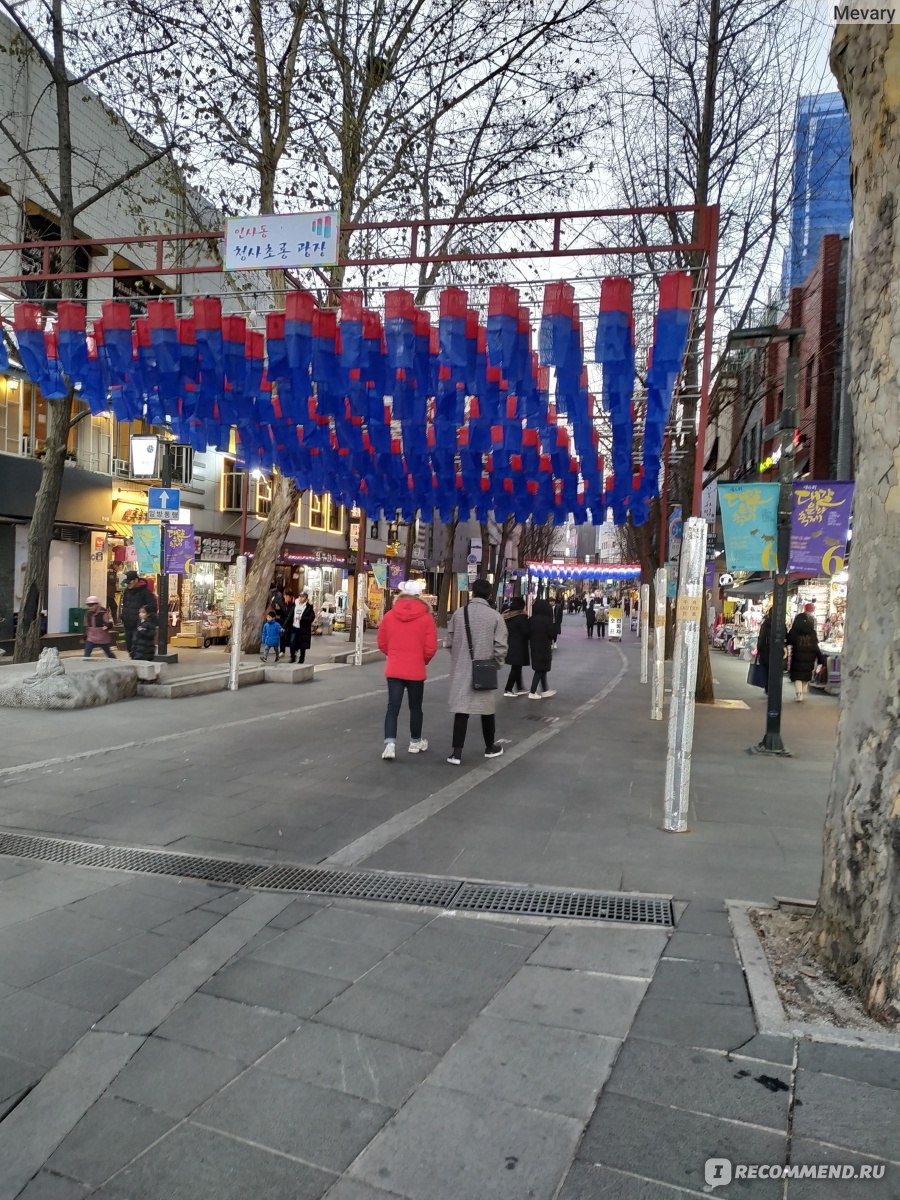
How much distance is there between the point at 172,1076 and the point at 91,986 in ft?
2.78

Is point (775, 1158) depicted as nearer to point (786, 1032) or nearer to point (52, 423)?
point (786, 1032)

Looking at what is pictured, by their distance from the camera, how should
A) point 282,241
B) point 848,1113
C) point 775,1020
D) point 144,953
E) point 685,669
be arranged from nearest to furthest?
point 848,1113
point 775,1020
point 144,953
point 685,669
point 282,241

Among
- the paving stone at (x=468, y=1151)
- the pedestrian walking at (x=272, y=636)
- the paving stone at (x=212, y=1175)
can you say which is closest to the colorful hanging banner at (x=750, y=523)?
the paving stone at (x=468, y=1151)


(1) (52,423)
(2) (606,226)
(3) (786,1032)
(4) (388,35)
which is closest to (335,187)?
(4) (388,35)

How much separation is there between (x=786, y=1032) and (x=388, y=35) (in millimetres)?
16788

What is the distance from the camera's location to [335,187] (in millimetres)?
16734

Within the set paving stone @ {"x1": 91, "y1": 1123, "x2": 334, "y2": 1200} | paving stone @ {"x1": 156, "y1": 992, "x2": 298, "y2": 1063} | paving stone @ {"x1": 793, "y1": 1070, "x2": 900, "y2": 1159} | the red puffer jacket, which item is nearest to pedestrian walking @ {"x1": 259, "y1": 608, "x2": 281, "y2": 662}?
the red puffer jacket

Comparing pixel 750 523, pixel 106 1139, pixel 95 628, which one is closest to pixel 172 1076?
pixel 106 1139

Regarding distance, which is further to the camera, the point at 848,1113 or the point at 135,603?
the point at 135,603

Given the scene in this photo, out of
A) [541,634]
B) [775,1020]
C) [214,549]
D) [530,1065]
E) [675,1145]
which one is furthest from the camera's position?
[214,549]

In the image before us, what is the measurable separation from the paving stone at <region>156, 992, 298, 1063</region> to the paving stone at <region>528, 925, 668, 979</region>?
49.4 inches

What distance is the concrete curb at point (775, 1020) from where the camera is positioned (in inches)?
117

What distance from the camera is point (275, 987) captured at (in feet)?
11.5

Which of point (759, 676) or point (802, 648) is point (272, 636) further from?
point (802, 648)
